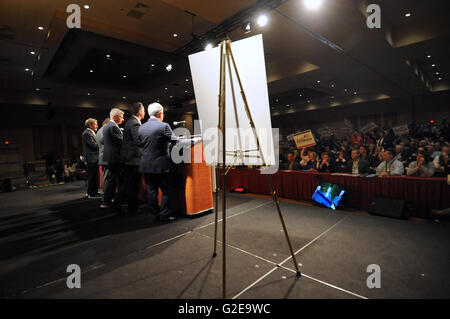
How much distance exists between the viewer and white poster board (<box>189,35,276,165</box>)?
5.46 feet

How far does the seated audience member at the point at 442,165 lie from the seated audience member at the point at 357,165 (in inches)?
34.9

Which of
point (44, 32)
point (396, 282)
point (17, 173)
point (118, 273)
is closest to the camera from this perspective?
point (396, 282)

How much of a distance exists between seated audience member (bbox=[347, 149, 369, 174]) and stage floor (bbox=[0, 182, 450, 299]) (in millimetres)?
1143

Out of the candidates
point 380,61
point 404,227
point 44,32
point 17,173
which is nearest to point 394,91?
point 380,61

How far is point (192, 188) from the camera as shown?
312 centimetres

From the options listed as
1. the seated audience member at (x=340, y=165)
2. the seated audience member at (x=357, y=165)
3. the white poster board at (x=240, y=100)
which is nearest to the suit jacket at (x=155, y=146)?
the white poster board at (x=240, y=100)

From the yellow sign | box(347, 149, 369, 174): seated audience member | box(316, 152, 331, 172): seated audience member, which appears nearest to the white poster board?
the yellow sign

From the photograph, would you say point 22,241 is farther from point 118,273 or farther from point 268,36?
point 268,36

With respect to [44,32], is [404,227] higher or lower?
lower

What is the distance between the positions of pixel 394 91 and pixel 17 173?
1856cm

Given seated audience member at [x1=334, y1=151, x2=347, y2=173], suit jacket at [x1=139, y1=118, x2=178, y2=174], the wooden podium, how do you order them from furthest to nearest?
seated audience member at [x1=334, y1=151, x2=347, y2=173], the wooden podium, suit jacket at [x1=139, y1=118, x2=178, y2=174]

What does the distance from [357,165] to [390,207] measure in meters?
1.26

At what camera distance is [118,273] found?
6.11 ft

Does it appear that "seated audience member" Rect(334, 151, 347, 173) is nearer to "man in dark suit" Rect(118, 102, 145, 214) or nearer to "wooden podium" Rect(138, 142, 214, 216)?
"wooden podium" Rect(138, 142, 214, 216)
